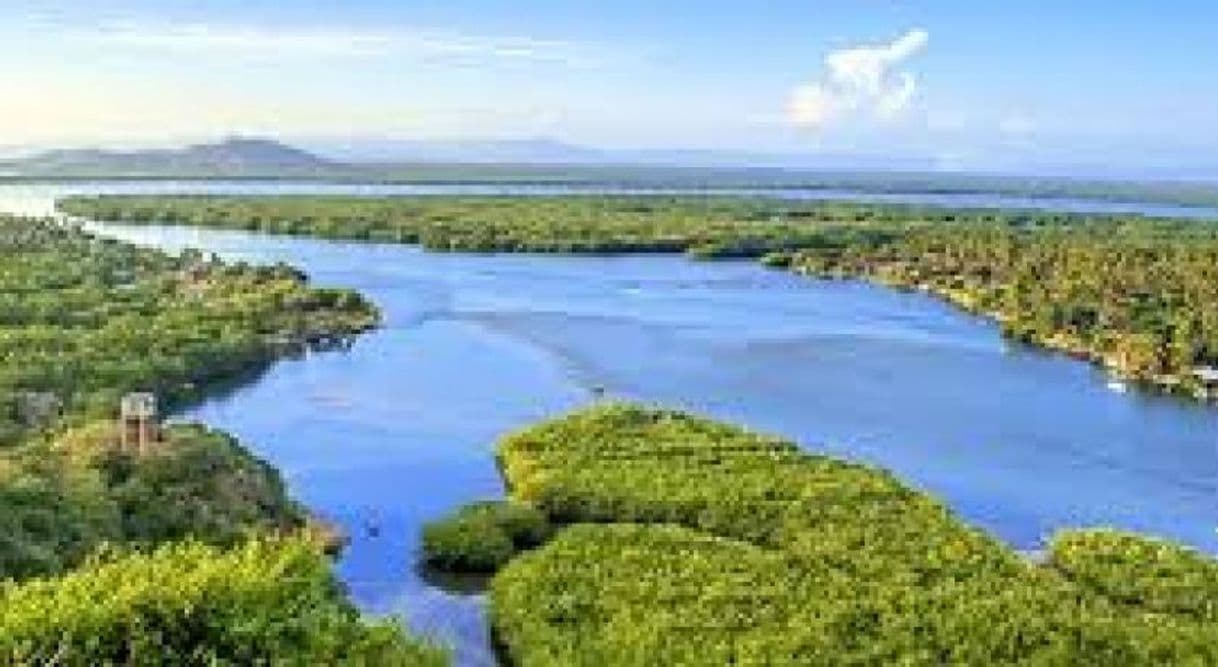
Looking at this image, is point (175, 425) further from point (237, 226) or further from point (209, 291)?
point (237, 226)

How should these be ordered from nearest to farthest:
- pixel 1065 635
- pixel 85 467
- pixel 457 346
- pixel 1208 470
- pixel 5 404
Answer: pixel 1065 635
pixel 85 467
pixel 5 404
pixel 1208 470
pixel 457 346

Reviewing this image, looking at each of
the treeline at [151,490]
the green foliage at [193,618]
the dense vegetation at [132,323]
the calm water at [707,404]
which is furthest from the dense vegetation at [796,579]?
the dense vegetation at [132,323]

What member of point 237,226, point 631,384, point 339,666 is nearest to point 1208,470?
point 631,384

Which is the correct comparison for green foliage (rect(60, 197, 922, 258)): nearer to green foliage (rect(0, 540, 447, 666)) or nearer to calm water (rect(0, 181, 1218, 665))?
calm water (rect(0, 181, 1218, 665))

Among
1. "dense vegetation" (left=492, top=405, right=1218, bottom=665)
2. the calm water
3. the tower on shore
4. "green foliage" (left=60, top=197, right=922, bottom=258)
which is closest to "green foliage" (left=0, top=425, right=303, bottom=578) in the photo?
the tower on shore

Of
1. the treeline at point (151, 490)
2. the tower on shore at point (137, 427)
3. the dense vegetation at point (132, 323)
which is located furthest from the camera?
the dense vegetation at point (132, 323)

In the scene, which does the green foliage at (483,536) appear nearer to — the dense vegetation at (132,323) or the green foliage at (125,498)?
the green foliage at (125,498)
